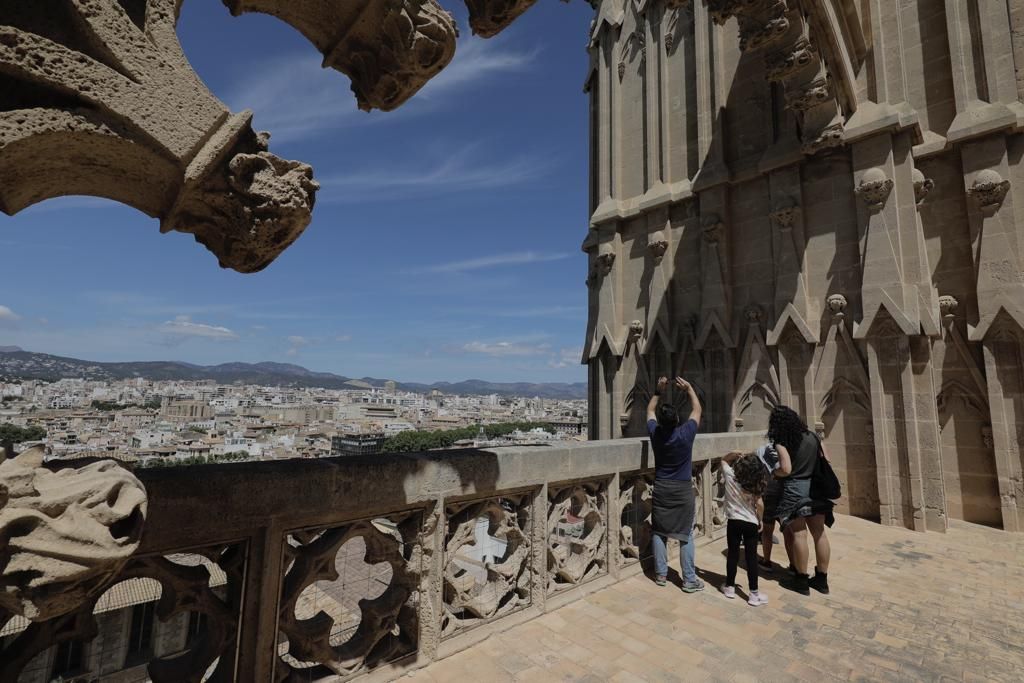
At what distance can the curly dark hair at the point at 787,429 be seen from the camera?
407 cm

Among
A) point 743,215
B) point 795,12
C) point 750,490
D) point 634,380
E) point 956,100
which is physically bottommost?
point 750,490

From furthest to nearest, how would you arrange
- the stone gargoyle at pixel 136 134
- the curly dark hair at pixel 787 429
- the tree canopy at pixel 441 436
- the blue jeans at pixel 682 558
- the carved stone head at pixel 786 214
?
the tree canopy at pixel 441 436, the carved stone head at pixel 786 214, the curly dark hair at pixel 787 429, the blue jeans at pixel 682 558, the stone gargoyle at pixel 136 134

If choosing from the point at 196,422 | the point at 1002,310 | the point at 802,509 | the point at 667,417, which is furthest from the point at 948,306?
the point at 196,422

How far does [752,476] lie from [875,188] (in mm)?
5587

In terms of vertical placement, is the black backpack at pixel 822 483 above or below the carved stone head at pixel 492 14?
below

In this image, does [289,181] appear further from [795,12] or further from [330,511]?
[795,12]

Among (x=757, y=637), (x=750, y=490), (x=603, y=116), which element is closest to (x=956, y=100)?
(x=603, y=116)

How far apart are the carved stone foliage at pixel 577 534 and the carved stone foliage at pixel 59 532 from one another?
2692 millimetres

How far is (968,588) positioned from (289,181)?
591cm

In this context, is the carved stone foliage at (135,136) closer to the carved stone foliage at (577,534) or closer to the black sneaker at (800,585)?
the carved stone foliage at (577,534)

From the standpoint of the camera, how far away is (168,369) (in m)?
194

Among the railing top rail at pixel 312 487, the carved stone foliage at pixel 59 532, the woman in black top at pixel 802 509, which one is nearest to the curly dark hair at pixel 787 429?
the woman in black top at pixel 802 509

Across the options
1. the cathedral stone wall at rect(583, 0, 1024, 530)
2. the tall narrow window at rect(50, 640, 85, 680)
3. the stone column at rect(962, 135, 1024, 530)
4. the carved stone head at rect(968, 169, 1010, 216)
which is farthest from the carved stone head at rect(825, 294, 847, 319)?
the tall narrow window at rect(50, 640, 85, 680)

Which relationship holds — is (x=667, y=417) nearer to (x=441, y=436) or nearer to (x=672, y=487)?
(x=672, y=487)
